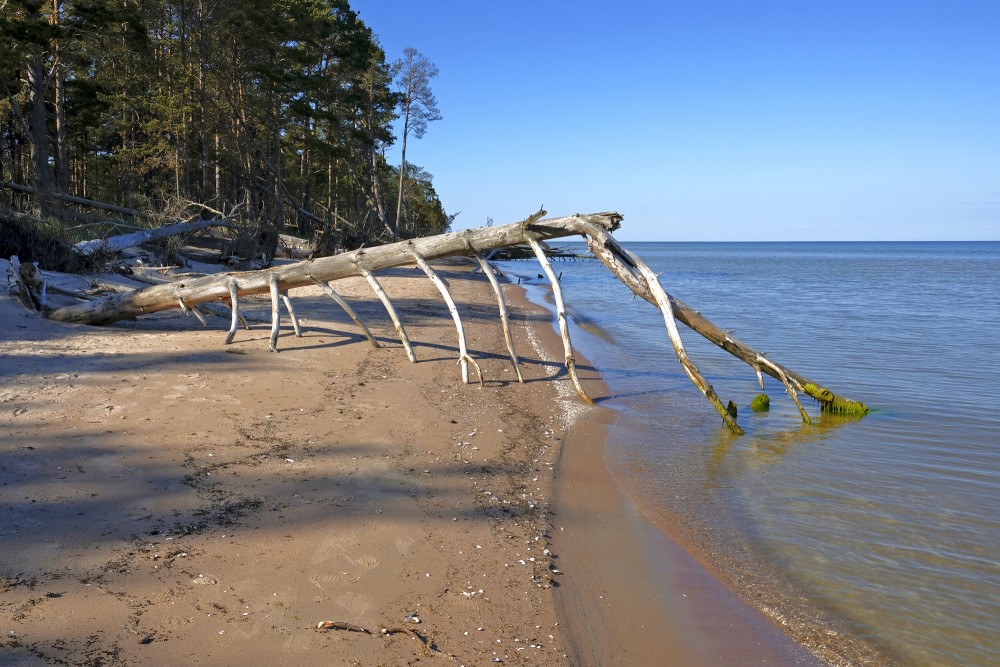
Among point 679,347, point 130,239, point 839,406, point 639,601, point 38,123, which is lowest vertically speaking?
point 639,601

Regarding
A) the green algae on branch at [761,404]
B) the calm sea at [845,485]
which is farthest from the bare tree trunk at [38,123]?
the green algae on branch at [761,404]

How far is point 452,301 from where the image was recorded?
727 cm

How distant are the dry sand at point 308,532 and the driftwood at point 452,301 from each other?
1.10 m

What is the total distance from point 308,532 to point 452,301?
147 inches

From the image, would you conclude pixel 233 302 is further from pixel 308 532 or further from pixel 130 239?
pixel 130 239

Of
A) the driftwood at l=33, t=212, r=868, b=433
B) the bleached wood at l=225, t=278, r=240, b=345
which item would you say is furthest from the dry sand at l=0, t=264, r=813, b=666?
the driftwood at l=33, t=212, r=868, b=433

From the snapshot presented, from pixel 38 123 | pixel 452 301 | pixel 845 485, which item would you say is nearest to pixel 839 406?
pixel 845 485

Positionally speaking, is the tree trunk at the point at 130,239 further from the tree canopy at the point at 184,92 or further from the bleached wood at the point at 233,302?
the bleached wood at the point at 233,302

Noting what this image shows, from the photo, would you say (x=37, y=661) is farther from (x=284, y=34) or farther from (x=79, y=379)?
(x=284, y=34)

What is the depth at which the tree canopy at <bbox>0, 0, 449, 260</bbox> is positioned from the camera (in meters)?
17.7

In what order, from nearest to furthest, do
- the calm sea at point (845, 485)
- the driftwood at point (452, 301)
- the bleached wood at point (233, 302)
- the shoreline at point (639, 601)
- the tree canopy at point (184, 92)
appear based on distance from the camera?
the shoreline at point (639, 601)
the calm sea at point (845, 485)
the driftwood at point (452, 301)
the bleached wood at point (233, 302)
the tree canopy at point (184, 92)

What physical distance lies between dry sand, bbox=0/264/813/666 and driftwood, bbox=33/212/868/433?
1.10 meters

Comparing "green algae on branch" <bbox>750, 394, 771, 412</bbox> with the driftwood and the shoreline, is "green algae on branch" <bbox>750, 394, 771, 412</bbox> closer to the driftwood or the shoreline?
the driftwood

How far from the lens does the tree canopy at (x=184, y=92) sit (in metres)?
17.7
